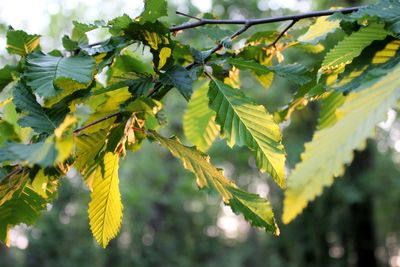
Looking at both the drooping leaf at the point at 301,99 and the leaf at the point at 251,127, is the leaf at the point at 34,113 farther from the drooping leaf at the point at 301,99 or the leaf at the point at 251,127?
the drooping leaf at the point at 301,99

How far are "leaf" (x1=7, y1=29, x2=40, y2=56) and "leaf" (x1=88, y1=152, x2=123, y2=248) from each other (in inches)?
8.1

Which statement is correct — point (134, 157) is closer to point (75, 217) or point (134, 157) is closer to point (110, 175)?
point (75, 217)

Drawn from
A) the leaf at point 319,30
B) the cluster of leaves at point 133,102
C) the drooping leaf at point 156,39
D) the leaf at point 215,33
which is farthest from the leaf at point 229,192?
the leaf at point 319,30

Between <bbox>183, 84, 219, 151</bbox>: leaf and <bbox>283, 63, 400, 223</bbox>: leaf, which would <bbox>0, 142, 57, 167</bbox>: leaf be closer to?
<bbox>283, 63, 400, 223</bbox>: leaf

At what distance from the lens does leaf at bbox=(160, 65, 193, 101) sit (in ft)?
1.83

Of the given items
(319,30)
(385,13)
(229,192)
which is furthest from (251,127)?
(319,30)

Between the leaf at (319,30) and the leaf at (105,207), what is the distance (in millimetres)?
409

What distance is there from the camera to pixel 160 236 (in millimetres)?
11891

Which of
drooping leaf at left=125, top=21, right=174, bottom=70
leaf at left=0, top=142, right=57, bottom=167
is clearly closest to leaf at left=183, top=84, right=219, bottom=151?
drooping leaf at left=125, top=21, right=174, bottom=70

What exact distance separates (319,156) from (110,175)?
33 cm

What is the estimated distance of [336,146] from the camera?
1.05 ft

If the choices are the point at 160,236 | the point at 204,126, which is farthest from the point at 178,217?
the point at 204,126

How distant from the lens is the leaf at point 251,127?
21.2 inches

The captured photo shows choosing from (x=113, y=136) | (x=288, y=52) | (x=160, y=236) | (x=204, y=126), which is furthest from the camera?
(x=160, y=236)
